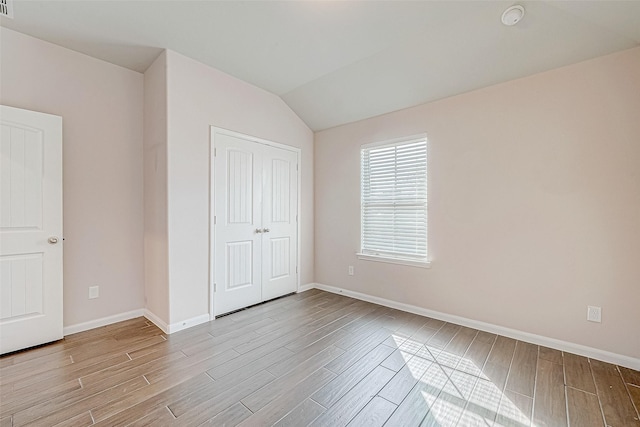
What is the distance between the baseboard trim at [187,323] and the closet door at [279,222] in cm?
85

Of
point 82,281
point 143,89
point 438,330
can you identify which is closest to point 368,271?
point 438,330

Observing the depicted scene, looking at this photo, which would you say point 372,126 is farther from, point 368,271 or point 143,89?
point 143,89

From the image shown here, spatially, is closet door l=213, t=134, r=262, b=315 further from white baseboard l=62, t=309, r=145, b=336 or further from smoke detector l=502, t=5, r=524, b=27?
smoke detector l=502, t=5, r=524, b=27

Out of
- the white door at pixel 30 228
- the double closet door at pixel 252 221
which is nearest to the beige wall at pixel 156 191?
the double closet door at pixel 252 221

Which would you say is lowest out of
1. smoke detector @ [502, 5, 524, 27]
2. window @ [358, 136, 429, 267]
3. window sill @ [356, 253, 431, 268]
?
window sill @ [356, 253, 431, 268]

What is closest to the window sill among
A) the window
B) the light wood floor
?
the window

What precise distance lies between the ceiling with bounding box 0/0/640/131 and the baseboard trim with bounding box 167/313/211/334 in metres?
2.81

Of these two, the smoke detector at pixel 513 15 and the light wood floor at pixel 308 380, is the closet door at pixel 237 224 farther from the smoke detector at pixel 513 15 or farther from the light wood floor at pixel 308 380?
the smoke detector at pixel 513 15

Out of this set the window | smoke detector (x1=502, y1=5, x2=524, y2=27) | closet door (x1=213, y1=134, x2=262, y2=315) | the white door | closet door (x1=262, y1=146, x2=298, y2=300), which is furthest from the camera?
closet door (x1=262, y1=146, x2=298, y2=300)

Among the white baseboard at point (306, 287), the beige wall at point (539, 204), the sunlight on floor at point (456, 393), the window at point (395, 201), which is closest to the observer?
the sunlight on floor at point (456, 393)

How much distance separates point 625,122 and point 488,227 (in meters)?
1.31

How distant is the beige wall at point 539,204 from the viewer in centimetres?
227

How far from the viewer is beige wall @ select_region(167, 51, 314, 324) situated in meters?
2.87

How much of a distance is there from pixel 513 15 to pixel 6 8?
A: 4.05 m
